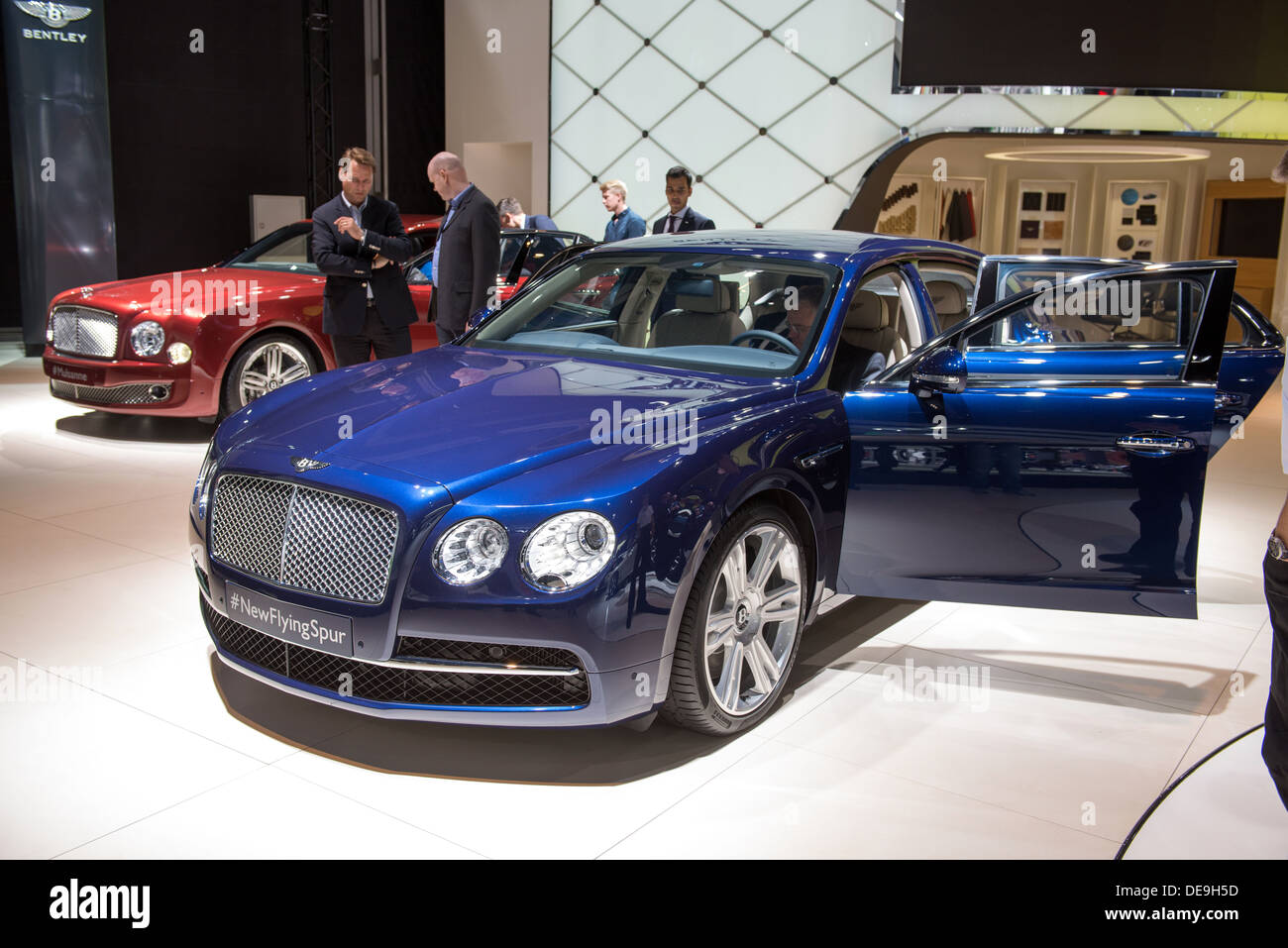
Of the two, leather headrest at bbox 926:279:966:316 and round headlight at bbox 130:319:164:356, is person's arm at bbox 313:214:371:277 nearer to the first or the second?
round headlight at bbox 130:319:164:356

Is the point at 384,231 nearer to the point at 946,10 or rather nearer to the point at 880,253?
the point at 880,253

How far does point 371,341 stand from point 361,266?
41 centimetres

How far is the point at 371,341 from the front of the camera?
558 cm

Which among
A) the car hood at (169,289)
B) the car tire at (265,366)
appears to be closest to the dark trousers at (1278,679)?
the car tire at (265,366)

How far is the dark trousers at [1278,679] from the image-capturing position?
1790mm

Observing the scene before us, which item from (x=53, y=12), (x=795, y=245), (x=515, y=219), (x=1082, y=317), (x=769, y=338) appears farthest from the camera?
(x=53, y=12)

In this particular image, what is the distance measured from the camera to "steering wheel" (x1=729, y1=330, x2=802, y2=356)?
3229mm

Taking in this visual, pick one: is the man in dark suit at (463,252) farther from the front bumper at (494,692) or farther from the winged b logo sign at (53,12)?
the winged b logo sign at (53,12)

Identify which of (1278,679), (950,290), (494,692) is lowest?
(494,692)

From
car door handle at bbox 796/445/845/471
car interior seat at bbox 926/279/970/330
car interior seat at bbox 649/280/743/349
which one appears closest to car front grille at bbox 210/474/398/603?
car door handle at bbox 796/445/845/471

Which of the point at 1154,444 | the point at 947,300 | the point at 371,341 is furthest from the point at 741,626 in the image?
the point at 371,341

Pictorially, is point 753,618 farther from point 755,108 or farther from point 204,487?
point 755,108

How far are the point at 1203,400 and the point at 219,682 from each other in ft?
9.13

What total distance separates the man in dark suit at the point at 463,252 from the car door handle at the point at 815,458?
9.13 feet
